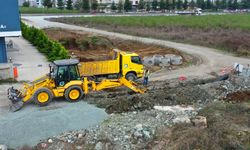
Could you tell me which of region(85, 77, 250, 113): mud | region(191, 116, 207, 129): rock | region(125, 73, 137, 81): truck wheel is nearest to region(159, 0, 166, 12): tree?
region(125, 73, 137, 81): truck wheel

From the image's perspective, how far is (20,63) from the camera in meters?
29.3

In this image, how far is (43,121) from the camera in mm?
14484

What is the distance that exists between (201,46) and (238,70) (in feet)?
48.4

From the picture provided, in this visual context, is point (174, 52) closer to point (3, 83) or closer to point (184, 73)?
point (184, 73)

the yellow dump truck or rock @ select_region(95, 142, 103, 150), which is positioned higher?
the yellow dump truck

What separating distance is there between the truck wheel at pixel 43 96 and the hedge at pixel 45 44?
34.8 ft

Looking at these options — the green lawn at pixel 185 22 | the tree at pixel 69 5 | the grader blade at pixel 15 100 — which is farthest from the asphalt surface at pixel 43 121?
the tree at pixel 69 5

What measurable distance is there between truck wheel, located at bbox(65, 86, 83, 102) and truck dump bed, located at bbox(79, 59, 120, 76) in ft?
10.4

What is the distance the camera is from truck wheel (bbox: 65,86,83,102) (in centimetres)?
1710

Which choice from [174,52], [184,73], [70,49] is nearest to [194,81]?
[184,73]

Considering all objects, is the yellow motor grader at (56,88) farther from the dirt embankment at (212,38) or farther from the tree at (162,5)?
the tree at (162,5)

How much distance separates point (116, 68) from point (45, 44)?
52.9ft

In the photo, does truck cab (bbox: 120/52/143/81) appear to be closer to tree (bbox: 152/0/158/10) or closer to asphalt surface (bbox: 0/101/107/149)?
asphalt surface (bbox: 0/101/107/149)

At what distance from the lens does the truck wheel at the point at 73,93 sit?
56.1 feet
